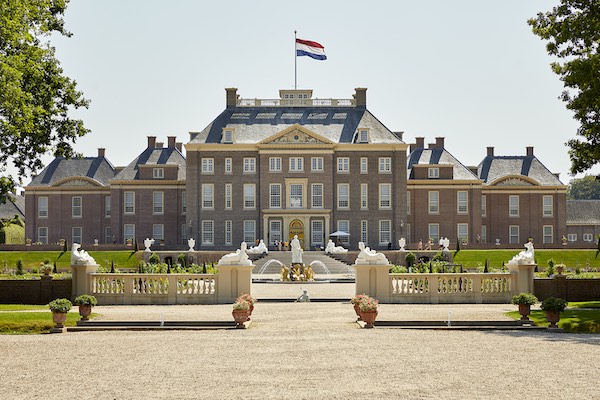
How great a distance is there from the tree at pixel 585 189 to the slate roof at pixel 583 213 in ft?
79.5

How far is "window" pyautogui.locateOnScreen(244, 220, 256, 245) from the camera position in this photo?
7225 cm

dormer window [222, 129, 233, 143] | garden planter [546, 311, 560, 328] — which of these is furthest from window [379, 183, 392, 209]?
garden planter [546, 311, 560, 328]

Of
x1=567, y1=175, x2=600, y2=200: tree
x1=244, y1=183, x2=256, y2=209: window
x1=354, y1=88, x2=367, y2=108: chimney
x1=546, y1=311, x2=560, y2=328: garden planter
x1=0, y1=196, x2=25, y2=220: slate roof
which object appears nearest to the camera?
x1=546, y1=311, x2=560, y2=328: garden planter

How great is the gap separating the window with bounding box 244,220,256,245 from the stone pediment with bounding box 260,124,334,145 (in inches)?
259

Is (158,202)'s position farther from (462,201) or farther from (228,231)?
(462,201)

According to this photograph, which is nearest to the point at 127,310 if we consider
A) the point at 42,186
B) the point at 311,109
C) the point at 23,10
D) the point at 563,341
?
the point at 23,10

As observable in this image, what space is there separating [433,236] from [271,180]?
15711 mm

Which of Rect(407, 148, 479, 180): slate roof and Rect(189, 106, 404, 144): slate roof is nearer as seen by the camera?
Rect(189, 106, 404, 144): slate roof

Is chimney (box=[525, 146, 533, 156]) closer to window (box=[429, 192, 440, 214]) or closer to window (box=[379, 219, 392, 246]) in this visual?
window (box=[429, 192, 440, 214])

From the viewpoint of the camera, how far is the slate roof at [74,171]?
81625 millimetres

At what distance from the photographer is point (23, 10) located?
25547 mm

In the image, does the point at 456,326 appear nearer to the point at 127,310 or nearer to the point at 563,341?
the point at 563,341

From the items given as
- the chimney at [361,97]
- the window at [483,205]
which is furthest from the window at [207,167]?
the window at [483,205]

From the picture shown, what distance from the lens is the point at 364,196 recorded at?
72.9 m
